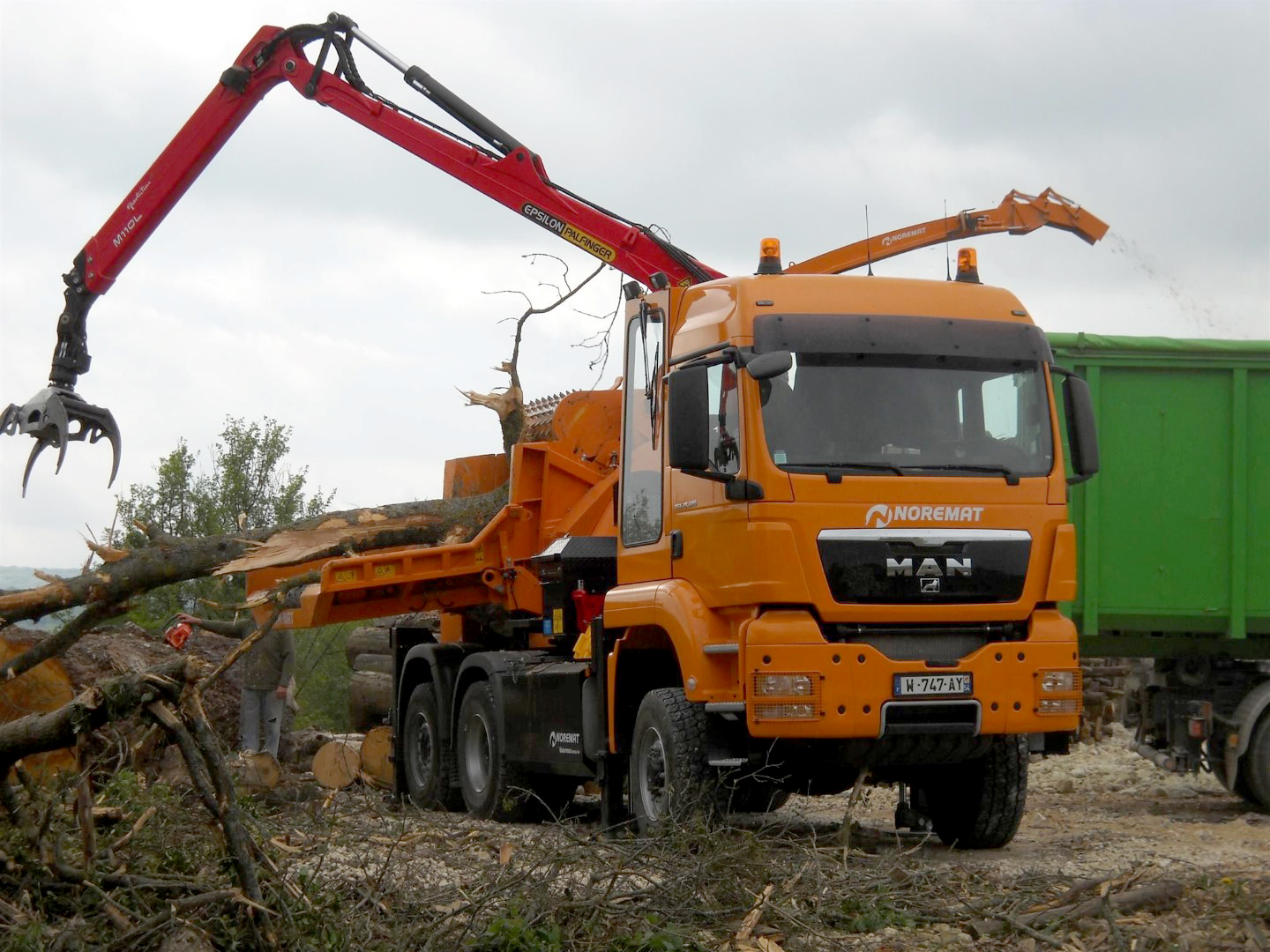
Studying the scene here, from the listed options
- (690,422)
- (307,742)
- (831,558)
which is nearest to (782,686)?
(831,558)

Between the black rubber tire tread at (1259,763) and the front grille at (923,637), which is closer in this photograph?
the front grille at (923,637)

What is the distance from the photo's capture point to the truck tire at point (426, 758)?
1282 cm

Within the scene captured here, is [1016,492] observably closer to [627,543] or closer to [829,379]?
[829,379]

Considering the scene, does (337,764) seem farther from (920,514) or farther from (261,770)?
(920,514)

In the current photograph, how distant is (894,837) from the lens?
10.2 metres

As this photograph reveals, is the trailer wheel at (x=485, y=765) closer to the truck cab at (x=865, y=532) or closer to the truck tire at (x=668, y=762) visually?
the truck tire at (x=668, y=762)

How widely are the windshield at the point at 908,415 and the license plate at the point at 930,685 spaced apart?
3.52 feet

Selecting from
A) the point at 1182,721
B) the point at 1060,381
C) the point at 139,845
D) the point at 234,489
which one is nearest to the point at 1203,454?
the point at 1060,381

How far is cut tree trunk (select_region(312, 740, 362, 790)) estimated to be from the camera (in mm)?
14281

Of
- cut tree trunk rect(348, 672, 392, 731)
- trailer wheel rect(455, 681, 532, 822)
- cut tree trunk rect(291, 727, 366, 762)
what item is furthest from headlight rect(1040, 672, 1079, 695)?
cut tree trunk rect(348, 672, 392, 731)

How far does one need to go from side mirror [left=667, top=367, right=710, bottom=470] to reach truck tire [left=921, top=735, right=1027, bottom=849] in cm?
237

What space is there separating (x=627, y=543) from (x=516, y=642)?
2.62 m

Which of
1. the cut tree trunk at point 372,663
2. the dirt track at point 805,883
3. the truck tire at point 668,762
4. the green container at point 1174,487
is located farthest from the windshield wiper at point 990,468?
the cut tree trunk at point 372,663

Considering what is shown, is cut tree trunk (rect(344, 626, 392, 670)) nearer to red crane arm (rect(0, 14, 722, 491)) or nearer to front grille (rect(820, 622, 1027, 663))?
red crane arm (rect(0, 14, 722, 491))
